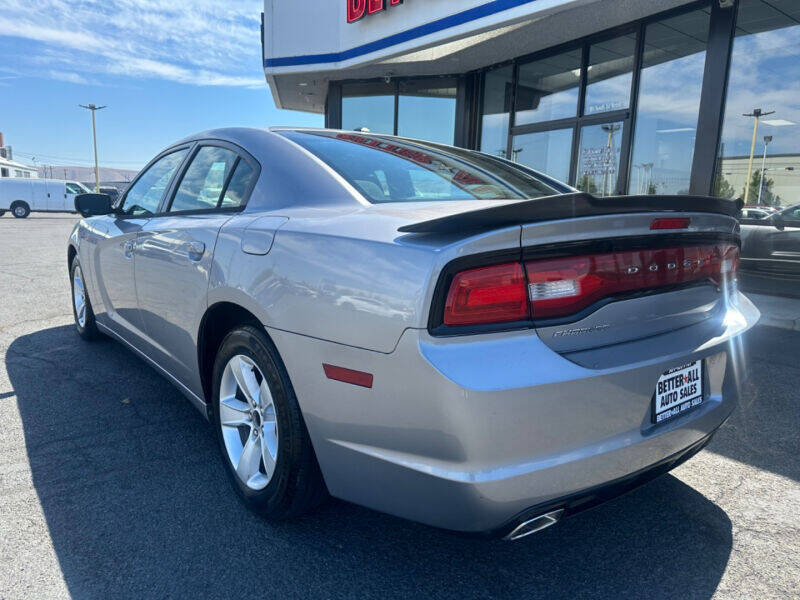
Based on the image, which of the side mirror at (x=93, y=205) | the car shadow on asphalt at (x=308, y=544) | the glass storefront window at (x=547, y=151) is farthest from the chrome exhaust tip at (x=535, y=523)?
the glass storefront window at (x=547, y=151)

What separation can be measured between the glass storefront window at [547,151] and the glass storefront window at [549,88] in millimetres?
275

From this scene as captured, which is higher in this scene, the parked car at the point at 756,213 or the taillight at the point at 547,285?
the parked car at the point at 756,213

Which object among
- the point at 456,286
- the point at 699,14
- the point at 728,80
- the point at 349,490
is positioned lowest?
the point at 349,490

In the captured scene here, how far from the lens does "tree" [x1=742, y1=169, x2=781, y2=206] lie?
687 centimetres

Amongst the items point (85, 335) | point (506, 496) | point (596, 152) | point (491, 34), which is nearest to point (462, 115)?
point (491, 34)

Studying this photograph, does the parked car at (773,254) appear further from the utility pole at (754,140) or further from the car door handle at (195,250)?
the car door handle at (195,250)

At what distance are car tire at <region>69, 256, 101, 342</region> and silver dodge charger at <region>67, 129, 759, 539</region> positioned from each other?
233cm

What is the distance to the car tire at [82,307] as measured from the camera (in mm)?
4250

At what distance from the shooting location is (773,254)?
22.5 feet

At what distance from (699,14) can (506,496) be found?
7.78 metres

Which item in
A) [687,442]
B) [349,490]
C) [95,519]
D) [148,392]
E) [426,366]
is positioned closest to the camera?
[426,366]

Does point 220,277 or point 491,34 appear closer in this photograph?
point 220,277

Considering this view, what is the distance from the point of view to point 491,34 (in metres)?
8.68

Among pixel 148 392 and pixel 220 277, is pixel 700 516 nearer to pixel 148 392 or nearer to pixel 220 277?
pixel 220 277
